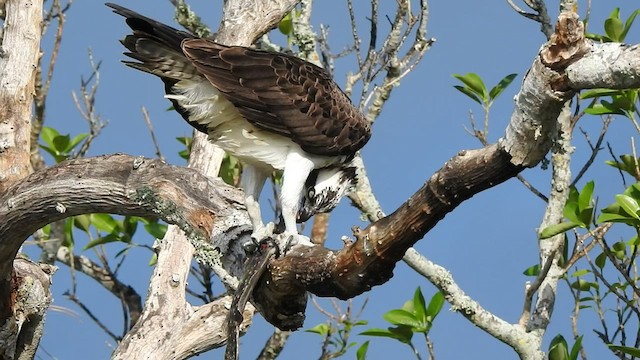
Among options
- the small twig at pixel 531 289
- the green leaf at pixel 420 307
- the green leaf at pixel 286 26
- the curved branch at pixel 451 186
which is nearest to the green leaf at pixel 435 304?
the green leaf at pixel 420 307

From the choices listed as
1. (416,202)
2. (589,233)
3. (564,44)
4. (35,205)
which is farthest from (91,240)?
(564,44)

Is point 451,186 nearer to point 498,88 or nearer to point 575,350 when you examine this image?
point 575,350

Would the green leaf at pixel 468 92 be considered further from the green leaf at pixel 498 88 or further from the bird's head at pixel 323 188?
the bird's head at pixel 323 188

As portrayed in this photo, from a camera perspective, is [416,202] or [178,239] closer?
[416,202]

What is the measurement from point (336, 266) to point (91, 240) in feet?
13.5

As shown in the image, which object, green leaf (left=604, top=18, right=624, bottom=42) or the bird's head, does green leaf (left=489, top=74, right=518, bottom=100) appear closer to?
green leaf (left=604, top=18, right=624, bottom=42)

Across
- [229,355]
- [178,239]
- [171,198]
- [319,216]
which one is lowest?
[229,355]

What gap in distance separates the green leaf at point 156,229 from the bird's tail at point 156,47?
2615 mm

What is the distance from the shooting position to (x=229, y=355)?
4.15 m

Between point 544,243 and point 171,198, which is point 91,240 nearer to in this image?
point 171,198

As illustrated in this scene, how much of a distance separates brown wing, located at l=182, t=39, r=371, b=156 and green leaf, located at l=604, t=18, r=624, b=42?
87.7 inches

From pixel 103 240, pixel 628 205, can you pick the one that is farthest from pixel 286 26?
pixel 628 205

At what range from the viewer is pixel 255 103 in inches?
181

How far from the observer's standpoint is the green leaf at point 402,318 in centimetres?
582
